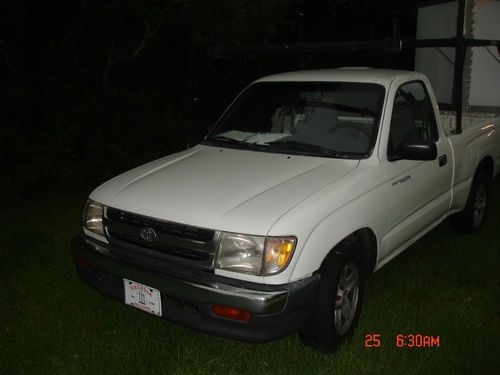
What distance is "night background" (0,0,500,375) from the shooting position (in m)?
3.47

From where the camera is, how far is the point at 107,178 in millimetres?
7633

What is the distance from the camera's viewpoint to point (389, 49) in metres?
4.91

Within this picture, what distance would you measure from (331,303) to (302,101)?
177cm

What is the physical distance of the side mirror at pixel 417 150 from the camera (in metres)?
3.72

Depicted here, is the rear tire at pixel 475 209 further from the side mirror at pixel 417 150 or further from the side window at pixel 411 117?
the side mirror at pixel 417 150

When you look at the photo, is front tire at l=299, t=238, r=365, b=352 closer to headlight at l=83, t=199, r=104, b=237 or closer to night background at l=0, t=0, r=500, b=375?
night background at l=0, t=0, r=500, b=375

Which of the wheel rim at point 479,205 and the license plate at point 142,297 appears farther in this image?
the wheel rim at point 479,205

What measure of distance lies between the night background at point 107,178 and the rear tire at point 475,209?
0.47ft

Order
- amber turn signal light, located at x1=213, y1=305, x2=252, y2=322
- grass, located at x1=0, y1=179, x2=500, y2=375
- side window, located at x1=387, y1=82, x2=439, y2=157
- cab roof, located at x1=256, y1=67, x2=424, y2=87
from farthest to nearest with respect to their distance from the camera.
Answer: cab roof, located at x1=256, y1=67, x2=424, y2=87 < side window, located at x1=387, y1=82, x2=439, y2=157 < grass, located at x1=0, y1=179, x2=500, y2=375 < amber turn signal light, located at x1=213, y1=305, x2=252, y2=322

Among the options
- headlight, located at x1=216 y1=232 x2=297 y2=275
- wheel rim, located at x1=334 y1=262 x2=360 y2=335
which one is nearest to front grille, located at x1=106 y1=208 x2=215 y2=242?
headlight, located at x1=216 y1=232 x2=297 y2=275

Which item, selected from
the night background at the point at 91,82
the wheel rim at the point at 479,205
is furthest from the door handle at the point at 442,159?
the night background at the point at 91,82

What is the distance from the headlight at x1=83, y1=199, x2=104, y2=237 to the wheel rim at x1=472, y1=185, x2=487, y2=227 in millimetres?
3804

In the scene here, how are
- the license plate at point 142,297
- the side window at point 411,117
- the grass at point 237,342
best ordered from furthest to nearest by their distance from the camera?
the side window at point 411,117, the grass at point 237,342, the license plate at point 142,297
